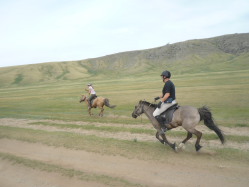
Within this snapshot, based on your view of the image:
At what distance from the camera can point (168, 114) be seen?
10828mm

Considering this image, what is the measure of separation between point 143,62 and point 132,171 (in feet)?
530

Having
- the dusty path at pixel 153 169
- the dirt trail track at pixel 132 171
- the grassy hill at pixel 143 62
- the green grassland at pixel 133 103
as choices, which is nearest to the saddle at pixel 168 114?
the dirt trail track at pixel 132 171

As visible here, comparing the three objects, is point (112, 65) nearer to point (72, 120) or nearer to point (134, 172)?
point (72, 120)

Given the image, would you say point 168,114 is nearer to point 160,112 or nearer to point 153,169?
point 160,112

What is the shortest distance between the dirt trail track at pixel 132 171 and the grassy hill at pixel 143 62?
415 feet

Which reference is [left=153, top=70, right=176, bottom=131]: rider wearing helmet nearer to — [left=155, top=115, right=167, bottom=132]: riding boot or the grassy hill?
[left=155, top=115, right=167, bottom=132]: riding boot

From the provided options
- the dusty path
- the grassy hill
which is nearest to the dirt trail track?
the dusty path

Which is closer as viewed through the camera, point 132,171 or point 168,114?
point 132,171

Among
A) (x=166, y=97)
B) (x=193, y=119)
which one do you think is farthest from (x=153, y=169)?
(x=166, y=97)

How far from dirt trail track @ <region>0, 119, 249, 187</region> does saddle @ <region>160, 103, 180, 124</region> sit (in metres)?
1.75

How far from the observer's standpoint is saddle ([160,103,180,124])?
10.7 m

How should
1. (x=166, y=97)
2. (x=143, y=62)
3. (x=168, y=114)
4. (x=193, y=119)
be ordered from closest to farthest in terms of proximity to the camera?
(x=193, y=119) → (x=166, y=97) → (x=168, y=114) → (x=143, y=62)

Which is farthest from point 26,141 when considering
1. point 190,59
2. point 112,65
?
point 112,65

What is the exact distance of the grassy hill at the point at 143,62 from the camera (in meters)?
141
